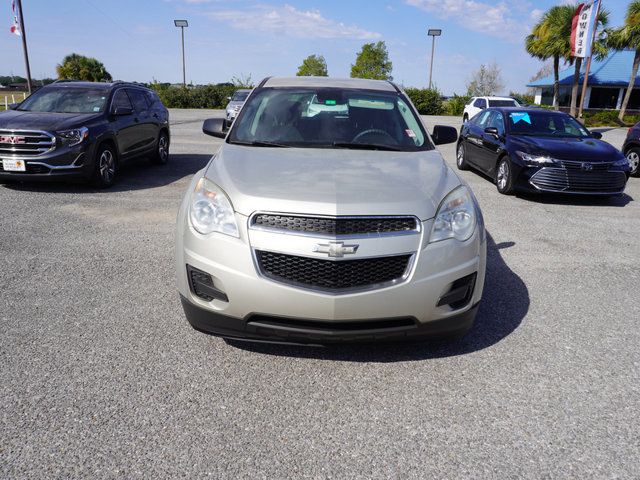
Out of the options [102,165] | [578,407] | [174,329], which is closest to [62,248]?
[174,329]

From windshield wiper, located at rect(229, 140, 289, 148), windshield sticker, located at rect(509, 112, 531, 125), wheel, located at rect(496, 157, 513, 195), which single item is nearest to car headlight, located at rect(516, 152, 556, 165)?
wheel, located at rect(496, 157, 513, 195)

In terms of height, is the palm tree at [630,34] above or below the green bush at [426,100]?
above

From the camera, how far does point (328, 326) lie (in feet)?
9.13

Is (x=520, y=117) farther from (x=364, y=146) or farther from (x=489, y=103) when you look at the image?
(x=489, y=103)

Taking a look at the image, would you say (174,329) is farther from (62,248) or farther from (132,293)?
(62,248)

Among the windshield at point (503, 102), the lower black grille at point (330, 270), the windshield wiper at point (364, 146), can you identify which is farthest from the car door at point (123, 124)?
the windshield at point (503, 102)

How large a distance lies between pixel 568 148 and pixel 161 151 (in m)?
7.90

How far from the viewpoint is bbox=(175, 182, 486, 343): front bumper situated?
2713 mm

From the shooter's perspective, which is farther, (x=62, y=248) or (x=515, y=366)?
(x=62, y=248)

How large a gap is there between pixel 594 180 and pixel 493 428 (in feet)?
21.8

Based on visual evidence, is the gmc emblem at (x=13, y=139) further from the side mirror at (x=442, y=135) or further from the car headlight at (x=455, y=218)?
the car headlight at (x=455, y=218)

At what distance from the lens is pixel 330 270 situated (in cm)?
271

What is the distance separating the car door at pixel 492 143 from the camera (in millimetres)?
9203

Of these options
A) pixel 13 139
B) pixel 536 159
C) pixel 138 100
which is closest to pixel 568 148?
pixel 536 159
